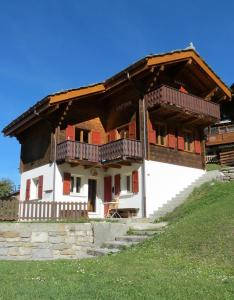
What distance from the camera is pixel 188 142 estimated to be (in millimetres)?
24469

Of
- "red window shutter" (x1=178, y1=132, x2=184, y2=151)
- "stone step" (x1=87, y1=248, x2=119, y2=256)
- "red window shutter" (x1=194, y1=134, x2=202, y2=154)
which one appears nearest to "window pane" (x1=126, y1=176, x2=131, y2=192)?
"red window shutter" (x1=178, y1=132, x2=184, y2=151)

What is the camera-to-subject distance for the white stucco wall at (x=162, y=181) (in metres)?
20.1

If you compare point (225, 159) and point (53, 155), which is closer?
point (53, 155)

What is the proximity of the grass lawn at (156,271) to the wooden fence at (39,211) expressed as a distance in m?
4.74

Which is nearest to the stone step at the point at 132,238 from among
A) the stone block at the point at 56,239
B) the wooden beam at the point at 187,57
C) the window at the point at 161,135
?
the stone block at the point at 56,239

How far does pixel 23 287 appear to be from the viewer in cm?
695

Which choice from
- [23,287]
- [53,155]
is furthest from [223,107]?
[23,287]

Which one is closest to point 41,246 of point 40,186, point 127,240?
point 127,240

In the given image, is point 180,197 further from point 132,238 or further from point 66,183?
point 132,238

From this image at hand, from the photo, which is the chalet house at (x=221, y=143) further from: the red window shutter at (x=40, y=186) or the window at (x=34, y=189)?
the red window shutter at (x=40, y=186)

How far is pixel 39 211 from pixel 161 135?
9583mm

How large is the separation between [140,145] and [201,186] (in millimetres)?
4055

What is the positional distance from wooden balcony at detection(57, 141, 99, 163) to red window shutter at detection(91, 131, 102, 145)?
1.27 metres

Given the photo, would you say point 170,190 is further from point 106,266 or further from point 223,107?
point 223,107
